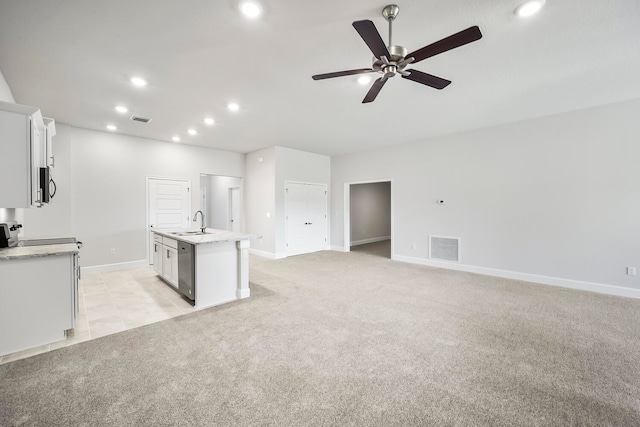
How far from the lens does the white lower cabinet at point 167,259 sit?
397 centimetres

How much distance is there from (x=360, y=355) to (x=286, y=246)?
4698 mm

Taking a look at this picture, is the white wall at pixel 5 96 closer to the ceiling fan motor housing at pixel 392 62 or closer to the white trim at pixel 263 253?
the ceiling fan motor housing at pixel 392 62

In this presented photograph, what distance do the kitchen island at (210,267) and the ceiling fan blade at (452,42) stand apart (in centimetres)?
294

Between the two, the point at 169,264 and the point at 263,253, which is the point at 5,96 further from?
the point at 263,253

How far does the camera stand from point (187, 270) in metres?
3.56

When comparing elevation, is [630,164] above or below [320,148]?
below

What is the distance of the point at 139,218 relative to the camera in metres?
5.73

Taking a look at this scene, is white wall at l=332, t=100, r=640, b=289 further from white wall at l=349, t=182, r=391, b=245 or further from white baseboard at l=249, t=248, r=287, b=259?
white baseboard at l=249, t=248, r=287, b=259

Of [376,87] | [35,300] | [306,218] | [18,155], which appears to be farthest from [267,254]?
[376,87]

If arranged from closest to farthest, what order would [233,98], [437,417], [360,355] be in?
[437,417] < [360,355] < [233,98]

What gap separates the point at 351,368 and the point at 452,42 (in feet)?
8.68

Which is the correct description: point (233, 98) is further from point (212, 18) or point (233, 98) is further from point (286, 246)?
point (286, 246)

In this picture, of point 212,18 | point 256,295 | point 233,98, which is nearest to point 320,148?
point 233,98

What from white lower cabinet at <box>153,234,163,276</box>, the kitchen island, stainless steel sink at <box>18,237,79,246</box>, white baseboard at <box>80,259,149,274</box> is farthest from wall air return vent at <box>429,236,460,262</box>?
white baseboard at <box>80,259,149,274</box>
